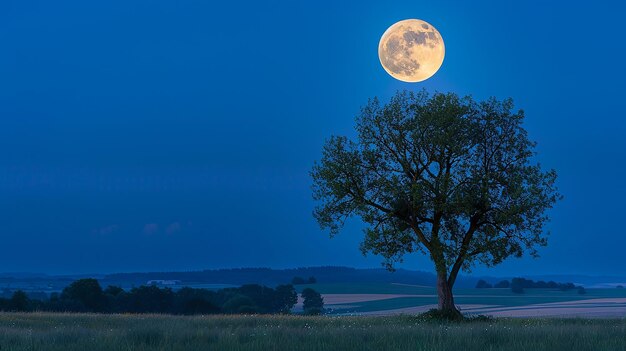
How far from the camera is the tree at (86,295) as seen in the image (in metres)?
78.7

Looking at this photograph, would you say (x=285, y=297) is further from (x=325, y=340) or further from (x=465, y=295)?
(x=325, y=340)

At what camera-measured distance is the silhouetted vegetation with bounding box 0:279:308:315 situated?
75.6 metres

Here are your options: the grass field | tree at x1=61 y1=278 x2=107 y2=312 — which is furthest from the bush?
tree at x1=61 y1=278 x2=107 y2=312

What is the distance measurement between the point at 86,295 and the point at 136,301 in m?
5.71

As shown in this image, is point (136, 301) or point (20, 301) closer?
point (20, 301)

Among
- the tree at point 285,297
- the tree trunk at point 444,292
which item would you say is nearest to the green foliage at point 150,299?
the tree at point 285,297

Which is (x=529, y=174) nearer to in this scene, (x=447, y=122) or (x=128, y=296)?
(x=447, y=122)

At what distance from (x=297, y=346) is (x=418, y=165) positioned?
23215 mm

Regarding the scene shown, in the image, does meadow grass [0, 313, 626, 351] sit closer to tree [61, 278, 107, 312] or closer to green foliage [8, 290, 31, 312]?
green foliage [8, 290, 31, 312]

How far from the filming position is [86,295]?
7894 cm

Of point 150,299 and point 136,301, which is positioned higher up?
point 150,299

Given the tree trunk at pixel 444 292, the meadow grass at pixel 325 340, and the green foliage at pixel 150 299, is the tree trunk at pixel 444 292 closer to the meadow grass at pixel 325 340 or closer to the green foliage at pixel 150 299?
the meadow grass at pixel 325 340

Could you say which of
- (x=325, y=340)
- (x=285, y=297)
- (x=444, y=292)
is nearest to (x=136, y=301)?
(x=285, y=297)

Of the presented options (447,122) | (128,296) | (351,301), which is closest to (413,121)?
(447,122)
